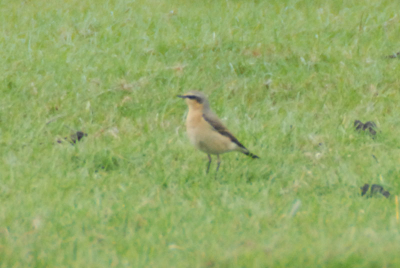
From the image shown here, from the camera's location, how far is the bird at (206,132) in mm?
6066

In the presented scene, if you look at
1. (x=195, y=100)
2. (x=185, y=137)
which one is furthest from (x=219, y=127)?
(x=185, y=137)

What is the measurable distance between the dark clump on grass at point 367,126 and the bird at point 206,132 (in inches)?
67.8

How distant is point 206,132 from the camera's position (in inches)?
239

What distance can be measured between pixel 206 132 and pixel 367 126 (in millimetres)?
2312

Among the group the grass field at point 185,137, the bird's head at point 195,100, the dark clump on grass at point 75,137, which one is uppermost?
the bird's head at point 195,100

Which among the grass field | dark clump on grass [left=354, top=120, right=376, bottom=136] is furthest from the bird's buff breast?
dark clump on grass [left=354, top=120, right=376, bottom=136]

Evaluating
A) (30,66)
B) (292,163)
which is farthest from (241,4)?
(292,163)

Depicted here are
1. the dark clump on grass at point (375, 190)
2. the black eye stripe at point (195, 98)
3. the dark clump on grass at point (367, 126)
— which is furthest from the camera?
the dark clump on grass at point (367, 126)

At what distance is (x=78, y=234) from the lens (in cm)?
465

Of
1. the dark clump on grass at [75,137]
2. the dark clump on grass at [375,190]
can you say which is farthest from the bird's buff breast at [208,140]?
the dark clump on grass at [75,137]

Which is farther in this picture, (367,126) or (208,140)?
(367,126)

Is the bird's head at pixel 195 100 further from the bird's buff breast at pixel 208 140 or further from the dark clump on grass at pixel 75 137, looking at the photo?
the dark clump on grass at pixel 75 137

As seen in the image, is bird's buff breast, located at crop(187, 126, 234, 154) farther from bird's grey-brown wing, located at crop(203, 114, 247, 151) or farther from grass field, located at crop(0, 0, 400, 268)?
grass field, located at crop(0, 0, 400, 268)

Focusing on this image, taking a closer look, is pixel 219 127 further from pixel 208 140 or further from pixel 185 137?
pixel 185 137
